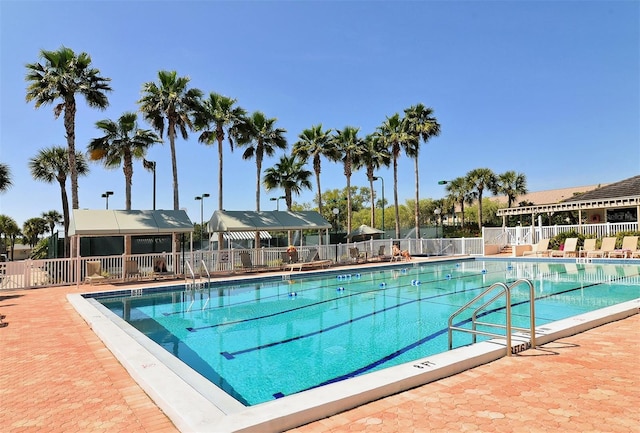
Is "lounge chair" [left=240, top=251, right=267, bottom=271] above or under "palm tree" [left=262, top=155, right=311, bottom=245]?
under

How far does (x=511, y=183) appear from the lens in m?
48.3

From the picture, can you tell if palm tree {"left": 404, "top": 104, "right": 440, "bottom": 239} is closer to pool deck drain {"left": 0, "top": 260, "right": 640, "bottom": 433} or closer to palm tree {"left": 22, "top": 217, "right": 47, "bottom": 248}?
pool deck drain {"left": 0, "top": 260, "right": 640, "bottom": 433}

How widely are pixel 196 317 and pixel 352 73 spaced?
16.9m

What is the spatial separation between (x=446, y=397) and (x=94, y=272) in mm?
14208

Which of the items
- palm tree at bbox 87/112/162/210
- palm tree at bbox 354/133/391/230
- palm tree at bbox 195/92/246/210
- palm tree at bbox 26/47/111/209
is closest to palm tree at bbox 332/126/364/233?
palm tree at bbox 354/133/391/230

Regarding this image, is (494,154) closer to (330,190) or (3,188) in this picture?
(330,190)

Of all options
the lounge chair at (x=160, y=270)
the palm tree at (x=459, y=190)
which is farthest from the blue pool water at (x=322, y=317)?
the palm tree at (x=459, y=190)

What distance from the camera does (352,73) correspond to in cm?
2209

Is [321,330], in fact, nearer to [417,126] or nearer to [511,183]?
[417,126]

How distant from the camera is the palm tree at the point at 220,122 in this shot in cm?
2264

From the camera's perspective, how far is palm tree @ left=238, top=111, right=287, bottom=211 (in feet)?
82.9

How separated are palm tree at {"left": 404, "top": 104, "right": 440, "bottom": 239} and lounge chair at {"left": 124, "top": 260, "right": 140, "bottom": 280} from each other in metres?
21.6

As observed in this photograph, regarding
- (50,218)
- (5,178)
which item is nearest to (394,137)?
(5,178)

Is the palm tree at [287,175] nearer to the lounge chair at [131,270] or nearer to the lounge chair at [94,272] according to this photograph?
the lounge chair at [131,270]
